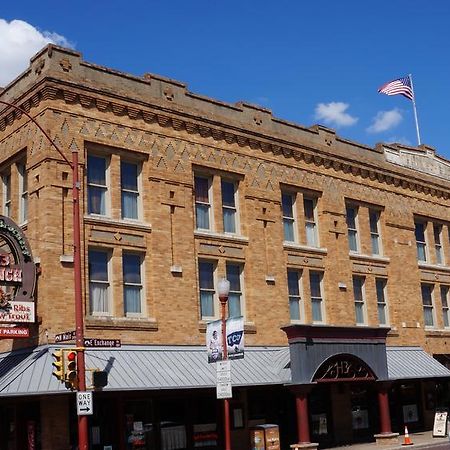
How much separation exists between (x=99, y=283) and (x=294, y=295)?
8435mm

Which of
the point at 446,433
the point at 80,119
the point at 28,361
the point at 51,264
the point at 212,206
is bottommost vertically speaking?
the point at 446,433

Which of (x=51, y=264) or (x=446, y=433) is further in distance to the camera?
(x=446, y=433)

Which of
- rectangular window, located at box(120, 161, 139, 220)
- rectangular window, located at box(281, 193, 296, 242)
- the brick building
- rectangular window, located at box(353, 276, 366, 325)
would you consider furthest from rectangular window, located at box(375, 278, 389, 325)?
rectangular window, located at box(120, 161, 139, 220)

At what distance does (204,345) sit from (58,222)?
6.37 metres

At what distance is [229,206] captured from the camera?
2761 cm

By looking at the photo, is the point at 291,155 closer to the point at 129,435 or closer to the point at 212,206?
the point at 212,206

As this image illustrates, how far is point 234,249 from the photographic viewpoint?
27.0m

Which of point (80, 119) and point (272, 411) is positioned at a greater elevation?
point (80, 119)

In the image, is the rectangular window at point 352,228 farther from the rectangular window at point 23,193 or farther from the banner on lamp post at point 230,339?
the rectangular window at point 23,193

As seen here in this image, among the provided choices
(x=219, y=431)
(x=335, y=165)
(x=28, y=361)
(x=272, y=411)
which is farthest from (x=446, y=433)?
(x=28, y=361)

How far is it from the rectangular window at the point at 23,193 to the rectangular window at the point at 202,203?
18.7 feet

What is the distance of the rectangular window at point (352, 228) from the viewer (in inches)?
1252

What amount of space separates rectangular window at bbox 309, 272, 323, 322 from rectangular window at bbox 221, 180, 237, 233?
162 inches

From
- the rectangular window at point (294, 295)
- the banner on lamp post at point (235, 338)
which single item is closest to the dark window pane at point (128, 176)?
the banner on lamp post at point (235, 338)
